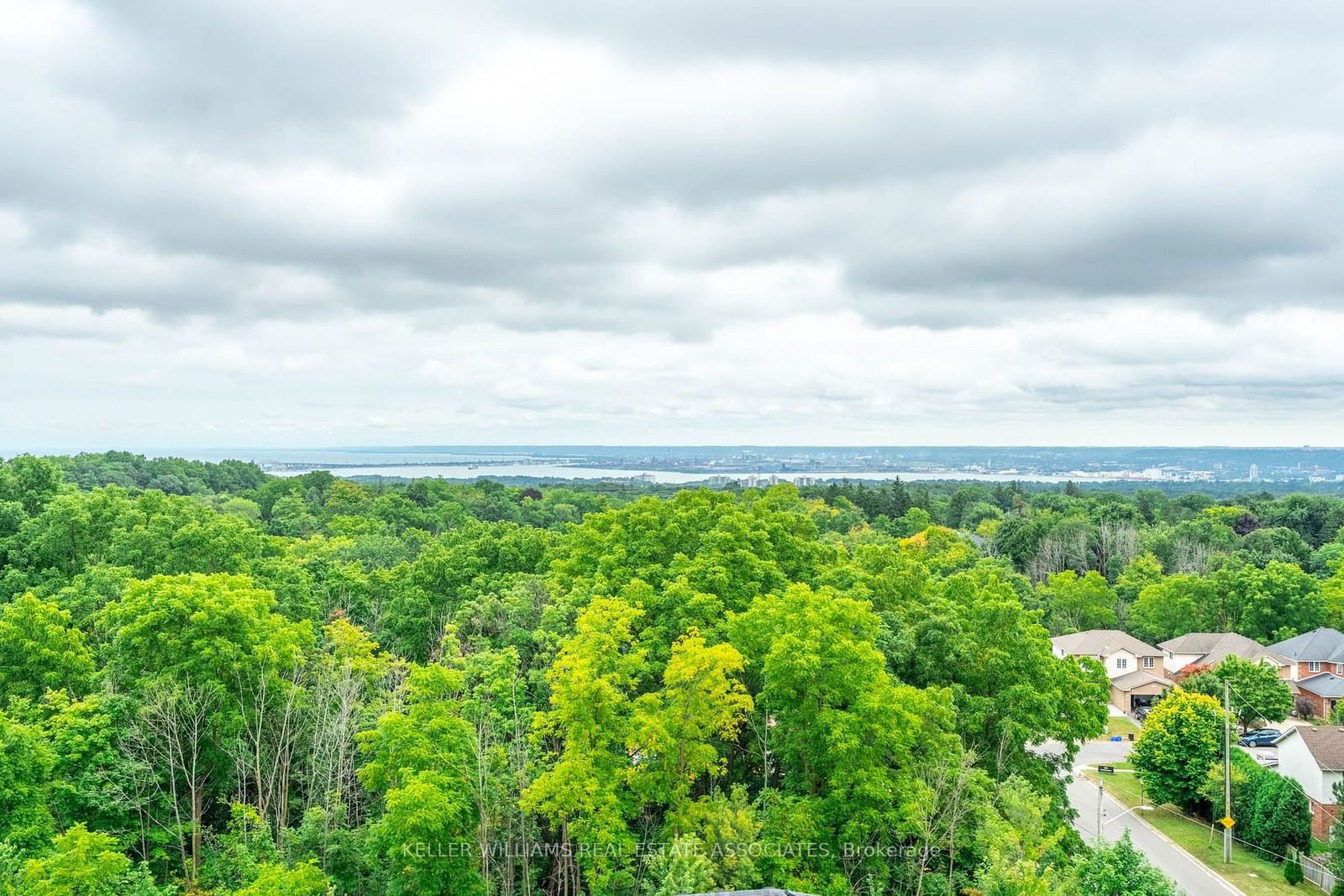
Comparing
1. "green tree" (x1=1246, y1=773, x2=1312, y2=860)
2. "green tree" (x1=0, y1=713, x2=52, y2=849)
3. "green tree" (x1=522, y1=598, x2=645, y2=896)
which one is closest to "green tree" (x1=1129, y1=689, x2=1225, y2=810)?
"green tree" (x1=1246, y1=773, x2=1312, y2=860)

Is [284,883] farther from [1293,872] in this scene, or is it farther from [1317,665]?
[1317,665]

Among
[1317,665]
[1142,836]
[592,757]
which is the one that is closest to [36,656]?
[592,757]

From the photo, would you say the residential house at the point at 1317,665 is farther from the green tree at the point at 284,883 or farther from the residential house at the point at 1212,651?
the green tree at the point at 284,883

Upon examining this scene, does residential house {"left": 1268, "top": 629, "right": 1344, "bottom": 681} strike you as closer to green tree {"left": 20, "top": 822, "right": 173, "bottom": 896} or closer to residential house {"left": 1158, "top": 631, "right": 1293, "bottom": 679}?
residential house {"left": 1158, "top": 631, "right": 1293, "bottom": 679}

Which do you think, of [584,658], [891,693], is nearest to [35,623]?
[584,658]

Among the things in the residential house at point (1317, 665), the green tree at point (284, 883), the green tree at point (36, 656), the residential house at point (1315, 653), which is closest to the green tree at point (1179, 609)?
the residential house at point (1317, 665)
